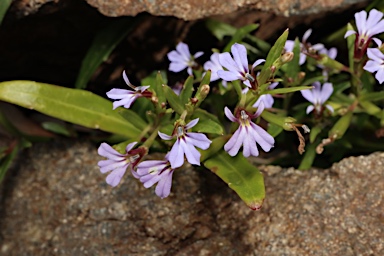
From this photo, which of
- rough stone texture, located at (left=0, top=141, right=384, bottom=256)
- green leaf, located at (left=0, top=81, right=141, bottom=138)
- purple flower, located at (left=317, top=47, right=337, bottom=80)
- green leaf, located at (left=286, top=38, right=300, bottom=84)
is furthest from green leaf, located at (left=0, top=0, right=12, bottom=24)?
purple flower, located at (left=317, top=47, right=337, bottom=80)

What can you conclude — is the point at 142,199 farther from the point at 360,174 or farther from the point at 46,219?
the point at 360,174

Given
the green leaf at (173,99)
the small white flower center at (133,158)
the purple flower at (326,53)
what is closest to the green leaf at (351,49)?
the purple flower at (326,53)

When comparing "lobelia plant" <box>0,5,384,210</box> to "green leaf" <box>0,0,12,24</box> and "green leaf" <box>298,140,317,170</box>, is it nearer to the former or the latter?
"green leaf" <box>298,140,317,170</box>

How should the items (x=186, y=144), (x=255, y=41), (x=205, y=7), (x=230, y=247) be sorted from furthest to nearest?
(x=255, y=41) → (x=205, y=7) → (x=230, y=247) → (x=186, y=144)

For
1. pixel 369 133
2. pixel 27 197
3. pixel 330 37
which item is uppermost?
pixel 330 37

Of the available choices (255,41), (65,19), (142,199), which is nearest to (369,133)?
(255,41)

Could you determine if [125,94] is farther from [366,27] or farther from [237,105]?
[366,27]

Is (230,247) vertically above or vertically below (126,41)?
below
